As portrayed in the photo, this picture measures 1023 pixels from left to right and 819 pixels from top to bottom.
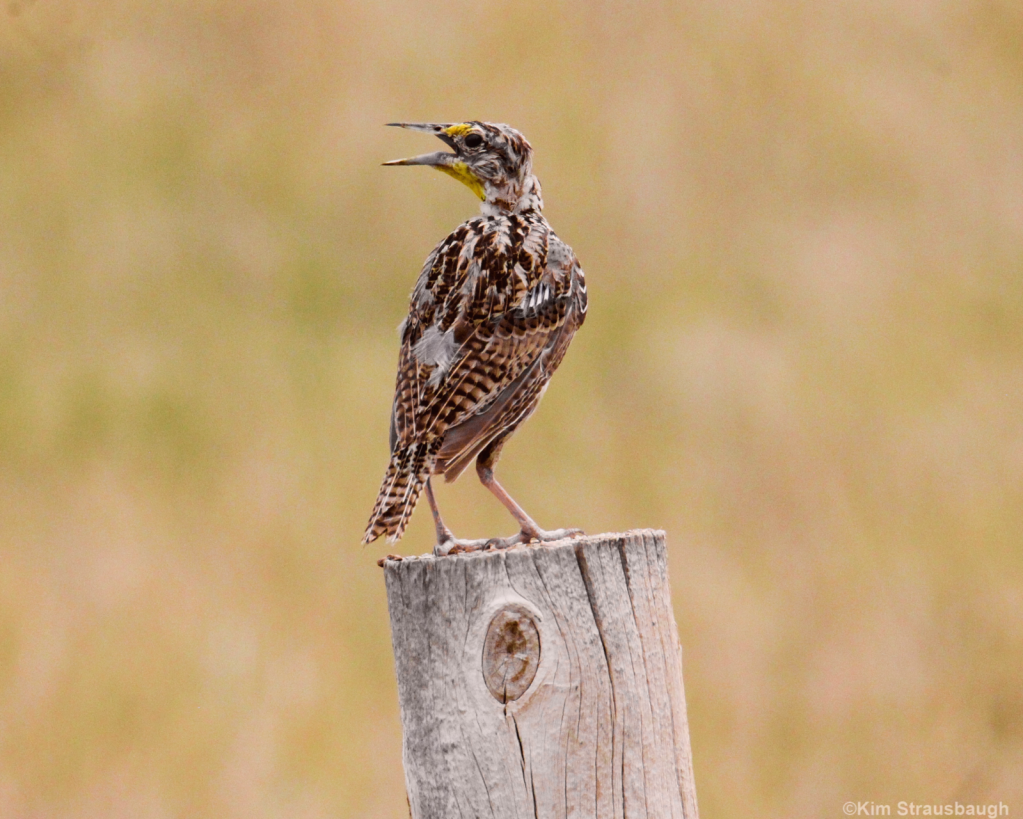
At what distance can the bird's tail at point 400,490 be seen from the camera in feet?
9.20

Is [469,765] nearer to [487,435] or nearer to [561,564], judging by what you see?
[561,564]

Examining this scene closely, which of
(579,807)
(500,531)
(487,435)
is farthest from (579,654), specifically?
(500,531)

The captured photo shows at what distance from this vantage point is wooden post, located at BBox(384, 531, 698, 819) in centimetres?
225

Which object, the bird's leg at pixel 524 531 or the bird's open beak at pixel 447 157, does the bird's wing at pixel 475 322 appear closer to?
the bird's open beak at pixel 447 157

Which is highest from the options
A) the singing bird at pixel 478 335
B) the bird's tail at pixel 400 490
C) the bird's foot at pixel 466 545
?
the singing bird at pixel 478 335

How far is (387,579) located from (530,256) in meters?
1.28

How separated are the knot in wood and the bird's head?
169 centimetres

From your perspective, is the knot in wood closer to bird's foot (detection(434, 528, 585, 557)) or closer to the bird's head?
bird's foot (detection(434, 528, 585, 557))

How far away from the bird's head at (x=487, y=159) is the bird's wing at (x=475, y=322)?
0.62 feet

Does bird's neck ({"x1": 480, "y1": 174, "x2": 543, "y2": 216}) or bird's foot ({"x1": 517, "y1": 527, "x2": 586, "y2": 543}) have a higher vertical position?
bird's neck ({"x1": 480, "y1": 174, "x2": 543, "y2": 216})

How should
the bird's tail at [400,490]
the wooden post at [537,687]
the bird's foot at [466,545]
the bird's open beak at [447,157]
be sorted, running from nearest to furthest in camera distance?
the wooden post at [537,687] < the bird's tail at [400,490] < the bird's foot at [466,545] < the bird's open beak at [447,157]

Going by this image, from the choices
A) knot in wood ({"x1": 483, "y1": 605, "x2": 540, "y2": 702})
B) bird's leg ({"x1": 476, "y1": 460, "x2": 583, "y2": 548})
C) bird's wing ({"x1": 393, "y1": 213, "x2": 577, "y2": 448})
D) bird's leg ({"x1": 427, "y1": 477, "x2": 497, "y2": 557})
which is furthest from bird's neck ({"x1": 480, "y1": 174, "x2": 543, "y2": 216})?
knot in wood ({"x1": 483, "y1": 605, "x2": 540, "y2": 702})

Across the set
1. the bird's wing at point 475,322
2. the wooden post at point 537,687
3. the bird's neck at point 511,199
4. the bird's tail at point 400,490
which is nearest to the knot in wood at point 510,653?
the wooden post at point 537,687

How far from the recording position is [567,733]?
2.26 meters
